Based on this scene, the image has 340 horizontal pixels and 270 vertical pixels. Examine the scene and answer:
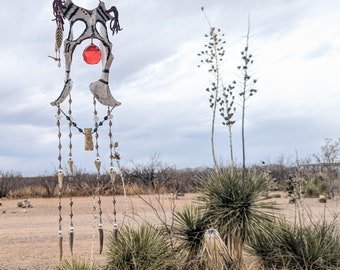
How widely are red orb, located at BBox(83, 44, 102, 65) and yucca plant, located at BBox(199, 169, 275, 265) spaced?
2.54m

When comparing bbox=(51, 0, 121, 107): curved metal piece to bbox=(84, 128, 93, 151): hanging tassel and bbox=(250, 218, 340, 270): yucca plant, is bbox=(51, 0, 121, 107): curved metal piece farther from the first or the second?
bbox=(250, 218, 340, 270): yucca plant

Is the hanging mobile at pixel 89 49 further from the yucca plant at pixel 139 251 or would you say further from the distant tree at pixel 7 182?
the distant tree at pixel 7 182

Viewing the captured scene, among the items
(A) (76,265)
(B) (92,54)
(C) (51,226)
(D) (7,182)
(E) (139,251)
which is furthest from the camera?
(D) (7,182)

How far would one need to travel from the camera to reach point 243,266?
6.62 metres

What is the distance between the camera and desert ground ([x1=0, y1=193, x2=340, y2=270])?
889 centimetres

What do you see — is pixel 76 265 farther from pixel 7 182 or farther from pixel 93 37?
pixel 7 182

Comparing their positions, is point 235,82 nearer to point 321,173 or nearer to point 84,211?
point 84,211

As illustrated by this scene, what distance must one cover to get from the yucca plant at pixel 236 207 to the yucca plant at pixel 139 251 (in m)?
0.90

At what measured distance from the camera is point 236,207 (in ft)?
24.3

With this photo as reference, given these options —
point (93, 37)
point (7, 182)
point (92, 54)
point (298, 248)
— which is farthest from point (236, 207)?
point (7, 182)

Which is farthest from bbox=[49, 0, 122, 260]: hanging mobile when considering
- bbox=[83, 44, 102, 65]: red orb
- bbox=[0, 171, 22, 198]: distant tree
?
bbox=[0, 171, 22, 198]: distant tree

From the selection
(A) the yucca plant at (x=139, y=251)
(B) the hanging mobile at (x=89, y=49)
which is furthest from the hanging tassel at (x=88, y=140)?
(A) the yucca plant at (x=139, y=251)

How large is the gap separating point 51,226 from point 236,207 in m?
10.1

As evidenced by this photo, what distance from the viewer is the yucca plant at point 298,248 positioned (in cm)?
716
